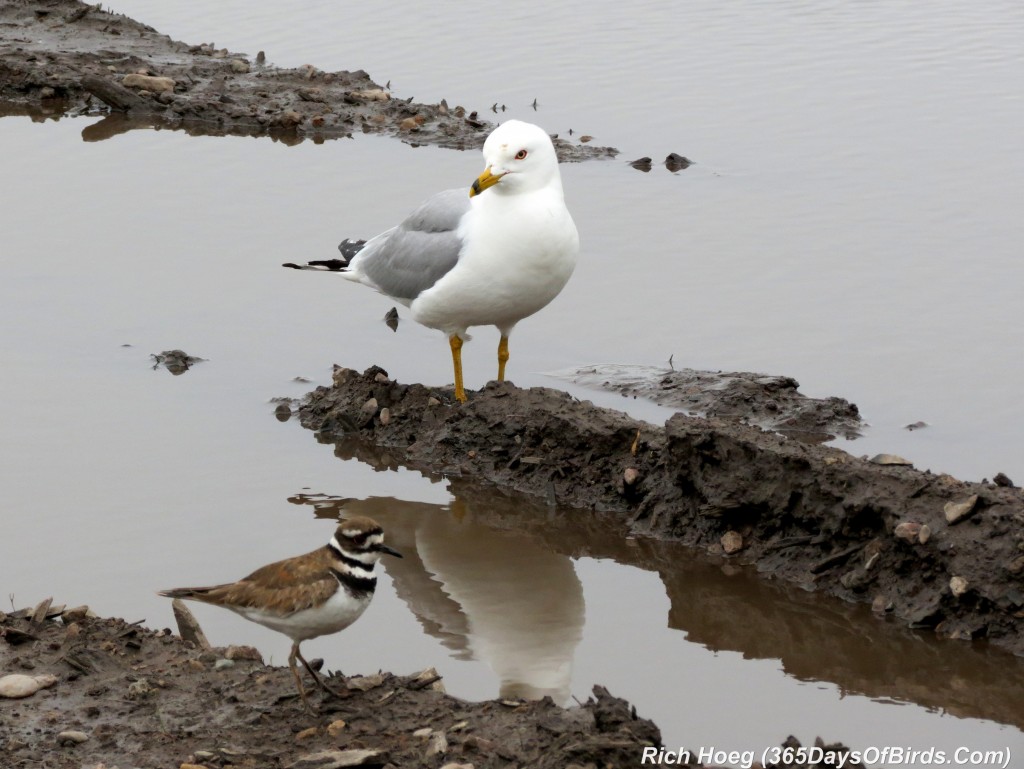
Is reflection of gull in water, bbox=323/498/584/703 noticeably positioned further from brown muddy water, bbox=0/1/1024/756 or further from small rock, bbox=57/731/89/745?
small rock, bbox=57/731/89/745

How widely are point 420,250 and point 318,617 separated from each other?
11.9 feet

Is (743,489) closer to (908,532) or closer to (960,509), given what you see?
(908,532)

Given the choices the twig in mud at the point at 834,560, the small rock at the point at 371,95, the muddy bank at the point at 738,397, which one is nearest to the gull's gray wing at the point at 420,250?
the muddy bank at the point at 738,397

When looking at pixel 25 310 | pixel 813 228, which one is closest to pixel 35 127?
pixel 25 310

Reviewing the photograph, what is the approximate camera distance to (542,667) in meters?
5.86

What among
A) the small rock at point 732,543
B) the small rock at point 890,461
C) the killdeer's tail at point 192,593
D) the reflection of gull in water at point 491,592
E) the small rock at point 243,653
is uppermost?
the small rock at point 890,461

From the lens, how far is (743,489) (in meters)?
6.88

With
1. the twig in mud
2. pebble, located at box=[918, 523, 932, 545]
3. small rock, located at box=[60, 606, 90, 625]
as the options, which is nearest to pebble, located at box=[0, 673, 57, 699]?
small rock, located at box=[60, 606, 90, 625]

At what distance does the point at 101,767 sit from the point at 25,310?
582 centimetres

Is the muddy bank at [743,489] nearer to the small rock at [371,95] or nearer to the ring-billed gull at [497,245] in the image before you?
the ring-billed gull at [497,245]

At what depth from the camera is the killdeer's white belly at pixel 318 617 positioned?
16.5 feet

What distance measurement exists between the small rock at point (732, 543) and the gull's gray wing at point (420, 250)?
2.22 m

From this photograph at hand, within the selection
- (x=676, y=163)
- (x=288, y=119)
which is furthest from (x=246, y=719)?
(x=288, y=119)

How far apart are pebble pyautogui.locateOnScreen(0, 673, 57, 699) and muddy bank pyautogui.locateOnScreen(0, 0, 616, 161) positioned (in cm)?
861
